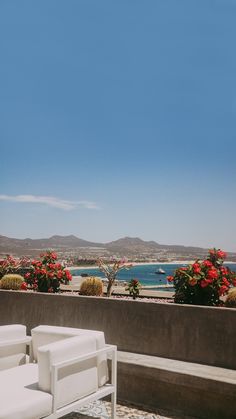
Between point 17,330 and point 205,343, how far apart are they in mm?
2222

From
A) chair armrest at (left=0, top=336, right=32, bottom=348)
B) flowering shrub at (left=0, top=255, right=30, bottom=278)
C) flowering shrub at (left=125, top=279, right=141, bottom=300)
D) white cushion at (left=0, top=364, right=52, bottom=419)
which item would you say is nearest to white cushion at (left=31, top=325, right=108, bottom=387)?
chair armrest at (left=0, top=336, right=32, bottom=348)

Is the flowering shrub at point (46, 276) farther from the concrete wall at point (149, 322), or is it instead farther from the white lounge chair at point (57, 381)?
the white lounge chair at point (57, 381)

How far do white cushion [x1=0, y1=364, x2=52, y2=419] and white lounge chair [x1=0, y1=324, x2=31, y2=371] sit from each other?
2.05 ft

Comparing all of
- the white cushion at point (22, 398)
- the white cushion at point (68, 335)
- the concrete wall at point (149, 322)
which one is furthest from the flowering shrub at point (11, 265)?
the white cushion at point (22, 398)

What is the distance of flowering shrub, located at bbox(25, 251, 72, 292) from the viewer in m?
8.27

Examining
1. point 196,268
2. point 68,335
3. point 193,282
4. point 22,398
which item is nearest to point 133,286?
point 196,268

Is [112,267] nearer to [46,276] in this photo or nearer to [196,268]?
[46,276]

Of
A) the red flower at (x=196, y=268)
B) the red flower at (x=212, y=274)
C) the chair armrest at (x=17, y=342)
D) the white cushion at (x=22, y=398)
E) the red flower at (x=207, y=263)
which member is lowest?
the white cushion at (x=22, y=398)

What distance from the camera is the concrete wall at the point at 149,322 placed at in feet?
17.0

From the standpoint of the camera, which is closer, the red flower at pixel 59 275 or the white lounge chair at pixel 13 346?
the white lounge chair at pixel 13 346

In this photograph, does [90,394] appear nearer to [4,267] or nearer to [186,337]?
[186,337]

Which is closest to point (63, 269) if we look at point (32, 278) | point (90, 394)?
point (32, 278)

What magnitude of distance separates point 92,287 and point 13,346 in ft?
11.4

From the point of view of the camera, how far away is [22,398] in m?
3.29
